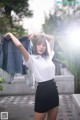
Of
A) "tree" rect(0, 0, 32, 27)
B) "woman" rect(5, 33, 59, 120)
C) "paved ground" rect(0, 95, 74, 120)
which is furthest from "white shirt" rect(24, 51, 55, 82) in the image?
"tree" rect(0, 0, 32, 27)

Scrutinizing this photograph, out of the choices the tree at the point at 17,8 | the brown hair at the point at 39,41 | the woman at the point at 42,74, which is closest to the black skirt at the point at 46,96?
the woman at the point at 42,74

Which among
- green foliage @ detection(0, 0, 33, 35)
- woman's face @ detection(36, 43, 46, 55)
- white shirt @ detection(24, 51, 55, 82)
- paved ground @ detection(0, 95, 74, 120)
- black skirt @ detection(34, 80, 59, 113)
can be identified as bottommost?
paved ground @ detection(0, 95, 74, 120)

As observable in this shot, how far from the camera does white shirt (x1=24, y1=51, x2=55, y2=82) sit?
4348 millimetres

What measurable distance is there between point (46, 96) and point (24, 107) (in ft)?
16.5

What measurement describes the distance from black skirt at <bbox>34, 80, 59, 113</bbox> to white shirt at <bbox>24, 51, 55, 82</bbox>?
8 centimetres

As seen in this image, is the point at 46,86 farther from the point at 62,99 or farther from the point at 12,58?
the point at 62,99

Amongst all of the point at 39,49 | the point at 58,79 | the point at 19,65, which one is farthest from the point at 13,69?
the point at 58,79

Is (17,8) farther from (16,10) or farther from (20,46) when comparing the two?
(20,46)

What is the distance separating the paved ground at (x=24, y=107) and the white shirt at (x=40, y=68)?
9.57 feet

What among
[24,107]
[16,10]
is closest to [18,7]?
[16,10]

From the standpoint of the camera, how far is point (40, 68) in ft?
14.3

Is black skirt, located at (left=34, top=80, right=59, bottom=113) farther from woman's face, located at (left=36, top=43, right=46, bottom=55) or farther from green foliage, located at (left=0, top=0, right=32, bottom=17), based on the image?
green foliage, located at (left=0, top=0, right=32, bottom=17)

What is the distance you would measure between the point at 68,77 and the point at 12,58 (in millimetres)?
7220

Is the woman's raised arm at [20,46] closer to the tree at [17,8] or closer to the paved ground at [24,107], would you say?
the paved ground at [24,107]
